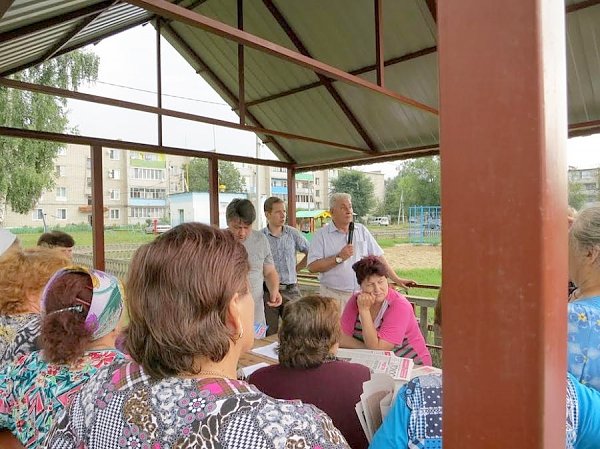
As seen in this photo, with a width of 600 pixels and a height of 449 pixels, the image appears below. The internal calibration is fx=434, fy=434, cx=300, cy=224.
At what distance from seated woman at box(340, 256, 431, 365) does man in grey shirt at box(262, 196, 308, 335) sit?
1651mm

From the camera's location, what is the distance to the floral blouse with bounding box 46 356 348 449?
700mm

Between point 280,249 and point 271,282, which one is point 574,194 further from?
point 280,249

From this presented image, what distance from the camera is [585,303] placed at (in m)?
1.12

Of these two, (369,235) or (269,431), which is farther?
(369,235)

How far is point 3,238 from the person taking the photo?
207 cm

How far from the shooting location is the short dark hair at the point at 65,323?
1.24m

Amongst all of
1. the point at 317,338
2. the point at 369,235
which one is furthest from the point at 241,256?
the point at 369,235

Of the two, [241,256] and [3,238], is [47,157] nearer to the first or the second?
[3,238]

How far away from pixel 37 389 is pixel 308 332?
0.87 metres

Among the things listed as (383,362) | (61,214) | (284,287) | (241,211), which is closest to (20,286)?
(383,362)

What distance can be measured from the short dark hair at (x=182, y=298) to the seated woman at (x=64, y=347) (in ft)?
1.61

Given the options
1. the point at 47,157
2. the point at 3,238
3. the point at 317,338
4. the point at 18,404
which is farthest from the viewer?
the point at 47,157

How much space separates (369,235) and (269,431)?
134 inches

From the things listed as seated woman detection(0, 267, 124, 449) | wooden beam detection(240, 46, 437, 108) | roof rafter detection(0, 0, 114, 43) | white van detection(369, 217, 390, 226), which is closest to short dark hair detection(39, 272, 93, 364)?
seated woman detection(0, 267, 124, 449)
